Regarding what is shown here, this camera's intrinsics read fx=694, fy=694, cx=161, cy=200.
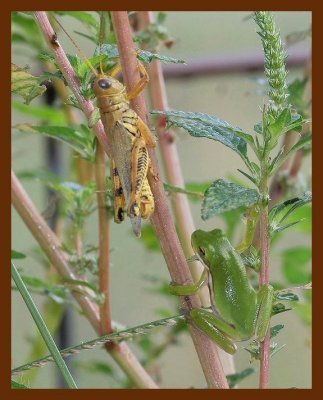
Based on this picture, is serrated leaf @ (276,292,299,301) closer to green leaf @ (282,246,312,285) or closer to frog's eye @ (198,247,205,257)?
frog's eye @ (198,247,205,257)

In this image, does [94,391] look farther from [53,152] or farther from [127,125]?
[53,152]

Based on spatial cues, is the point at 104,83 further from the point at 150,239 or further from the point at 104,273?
the point at 150,239

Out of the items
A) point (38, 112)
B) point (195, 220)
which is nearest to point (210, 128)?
point (38, 112)

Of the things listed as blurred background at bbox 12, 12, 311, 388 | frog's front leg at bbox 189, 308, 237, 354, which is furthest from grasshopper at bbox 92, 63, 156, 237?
blurred background at bbox 12, 12, 311, 388

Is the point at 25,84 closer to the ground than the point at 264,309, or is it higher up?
higher up

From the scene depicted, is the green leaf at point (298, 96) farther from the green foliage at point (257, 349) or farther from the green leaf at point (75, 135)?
the green foliage at point (257, 349)

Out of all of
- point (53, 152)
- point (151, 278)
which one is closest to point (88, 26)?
point (151, 278)

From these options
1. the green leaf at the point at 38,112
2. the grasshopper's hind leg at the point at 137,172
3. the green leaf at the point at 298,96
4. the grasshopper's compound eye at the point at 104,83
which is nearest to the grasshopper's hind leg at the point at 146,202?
the grasshopper's hind leg at the point at 137,172
